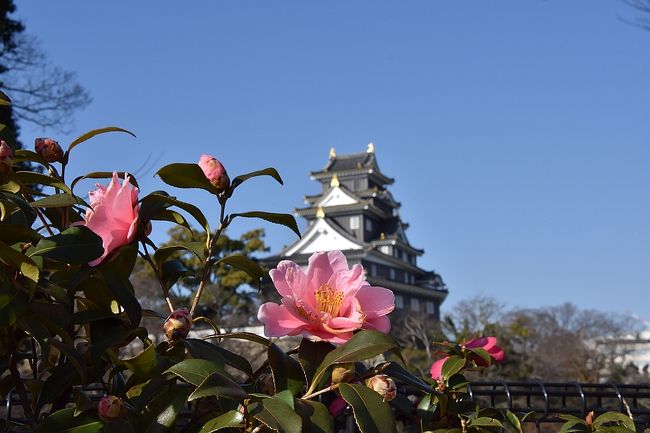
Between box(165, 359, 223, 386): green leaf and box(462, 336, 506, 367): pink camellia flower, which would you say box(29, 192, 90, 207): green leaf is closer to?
box(165, 359, 223, 386): green leaf

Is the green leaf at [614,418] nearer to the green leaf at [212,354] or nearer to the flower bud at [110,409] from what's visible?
the green leaf at [212,354]

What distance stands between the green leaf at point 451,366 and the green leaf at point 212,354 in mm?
258

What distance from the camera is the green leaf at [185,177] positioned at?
685mm

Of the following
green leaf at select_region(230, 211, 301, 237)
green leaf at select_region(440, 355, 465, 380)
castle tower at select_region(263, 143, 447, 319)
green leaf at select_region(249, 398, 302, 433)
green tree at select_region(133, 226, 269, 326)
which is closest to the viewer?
green leaf at select_region(249, 398, 302, 433)

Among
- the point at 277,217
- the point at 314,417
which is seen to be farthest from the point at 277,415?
the point at 277,217

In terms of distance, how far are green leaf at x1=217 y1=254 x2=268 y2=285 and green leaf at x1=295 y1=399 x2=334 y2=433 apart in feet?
0.72

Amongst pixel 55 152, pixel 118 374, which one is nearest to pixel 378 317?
pixel 118 374

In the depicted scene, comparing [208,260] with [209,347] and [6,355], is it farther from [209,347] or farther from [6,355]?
[6,355]

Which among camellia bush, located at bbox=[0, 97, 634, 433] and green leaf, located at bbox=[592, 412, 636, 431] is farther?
green leaf, located at bbox=[592, 412, 636, 431]

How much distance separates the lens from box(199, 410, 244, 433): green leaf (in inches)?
21.5

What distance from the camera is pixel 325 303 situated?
2.14ft

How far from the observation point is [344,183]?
26281 mm

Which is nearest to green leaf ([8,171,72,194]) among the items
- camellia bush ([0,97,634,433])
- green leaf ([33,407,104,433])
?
camellia bush ([0,97,634,433])

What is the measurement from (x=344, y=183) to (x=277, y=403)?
25.8 meters
